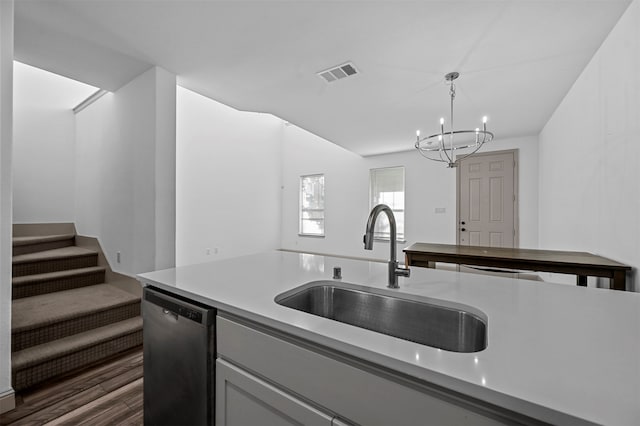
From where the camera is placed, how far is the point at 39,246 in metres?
3.38

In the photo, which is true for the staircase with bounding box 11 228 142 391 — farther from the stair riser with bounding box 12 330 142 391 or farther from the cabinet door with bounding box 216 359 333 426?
the cabinet door with bounding box 216 359 333 426

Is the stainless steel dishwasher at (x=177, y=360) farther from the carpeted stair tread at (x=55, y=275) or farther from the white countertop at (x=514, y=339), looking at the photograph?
the carpeted stair tread at (x=55, y=275)

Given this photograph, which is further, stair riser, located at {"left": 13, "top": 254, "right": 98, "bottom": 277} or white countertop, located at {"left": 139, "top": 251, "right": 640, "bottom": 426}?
stair riser, located at {"left": 13, "top": 254, "right": 98, "bottom": 277}

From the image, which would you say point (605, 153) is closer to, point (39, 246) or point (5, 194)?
point (5, 194)

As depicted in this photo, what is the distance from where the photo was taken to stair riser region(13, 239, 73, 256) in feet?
10.3

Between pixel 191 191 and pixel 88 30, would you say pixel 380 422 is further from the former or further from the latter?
pixel 191 191

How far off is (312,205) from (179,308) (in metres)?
6.02

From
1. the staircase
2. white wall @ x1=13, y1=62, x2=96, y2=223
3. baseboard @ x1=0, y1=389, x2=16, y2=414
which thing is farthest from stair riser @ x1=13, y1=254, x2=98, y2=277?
baseboard @ x1=0, y1=389, x2=16, y2=414

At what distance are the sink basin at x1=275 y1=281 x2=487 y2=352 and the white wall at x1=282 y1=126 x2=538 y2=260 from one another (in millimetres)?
4745

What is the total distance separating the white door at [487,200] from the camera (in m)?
4.80

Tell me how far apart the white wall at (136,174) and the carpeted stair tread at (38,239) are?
24.6 inches

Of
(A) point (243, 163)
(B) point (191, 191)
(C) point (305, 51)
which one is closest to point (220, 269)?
(C) point (305, 51)

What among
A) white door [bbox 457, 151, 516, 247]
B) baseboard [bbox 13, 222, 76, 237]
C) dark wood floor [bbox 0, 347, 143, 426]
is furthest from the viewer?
white door [bbox 457, 151, 516, 247]

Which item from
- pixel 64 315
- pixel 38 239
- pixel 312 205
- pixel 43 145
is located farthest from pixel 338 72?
pixel 312 205
